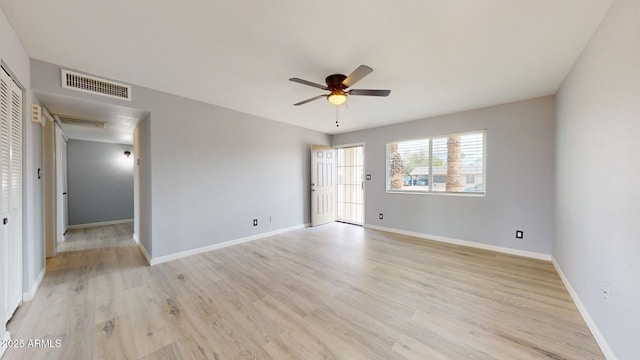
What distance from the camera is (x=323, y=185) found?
5.77 meters

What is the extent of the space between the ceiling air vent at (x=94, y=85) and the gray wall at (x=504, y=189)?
470cm

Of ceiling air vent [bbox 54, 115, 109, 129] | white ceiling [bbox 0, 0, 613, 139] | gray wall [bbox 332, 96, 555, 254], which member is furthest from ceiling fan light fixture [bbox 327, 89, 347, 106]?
ceiling air vent [bbox 54, 115, 109, 129]

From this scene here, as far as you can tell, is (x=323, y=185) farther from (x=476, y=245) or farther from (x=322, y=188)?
(x=476, y=245)

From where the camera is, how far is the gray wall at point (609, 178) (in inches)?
53.4

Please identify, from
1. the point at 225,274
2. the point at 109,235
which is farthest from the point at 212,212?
the point at 109,235

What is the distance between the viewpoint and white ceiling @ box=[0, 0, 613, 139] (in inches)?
64.6

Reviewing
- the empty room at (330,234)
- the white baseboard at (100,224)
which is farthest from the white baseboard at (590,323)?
the white baseboard at (100,224)

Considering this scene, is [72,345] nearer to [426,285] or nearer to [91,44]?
[91,44]

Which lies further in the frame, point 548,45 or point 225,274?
point 225,274

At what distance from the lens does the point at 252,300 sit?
2309 mm

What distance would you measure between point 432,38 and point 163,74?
2.91m

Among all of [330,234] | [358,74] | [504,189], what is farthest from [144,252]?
[504,189]

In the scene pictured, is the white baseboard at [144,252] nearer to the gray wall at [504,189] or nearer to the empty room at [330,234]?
the empty room at [330,234]

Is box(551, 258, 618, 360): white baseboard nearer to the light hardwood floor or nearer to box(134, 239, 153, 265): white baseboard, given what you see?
the light hardwood floor
